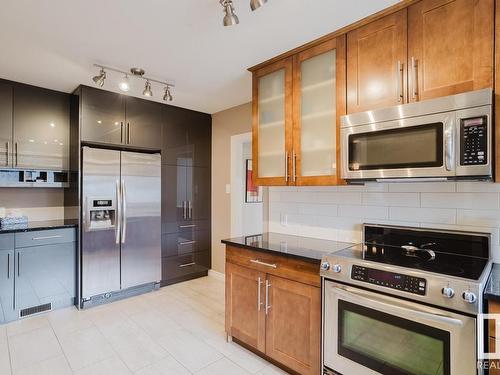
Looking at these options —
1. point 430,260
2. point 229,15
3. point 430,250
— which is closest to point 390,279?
point 430,260

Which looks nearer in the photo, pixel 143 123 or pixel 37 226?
pixel 37 226

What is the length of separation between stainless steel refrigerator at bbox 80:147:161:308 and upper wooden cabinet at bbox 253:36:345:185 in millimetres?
1666

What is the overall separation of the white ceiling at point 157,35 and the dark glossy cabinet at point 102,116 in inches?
10.2

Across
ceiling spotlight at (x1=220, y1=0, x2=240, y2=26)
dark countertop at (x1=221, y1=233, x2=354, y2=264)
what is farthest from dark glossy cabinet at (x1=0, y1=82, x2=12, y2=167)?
ceiling spotlight at (x1=220, y1=0, x2=240, y2=26)

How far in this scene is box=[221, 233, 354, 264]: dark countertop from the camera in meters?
1.92

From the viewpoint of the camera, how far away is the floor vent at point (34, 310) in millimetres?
2863

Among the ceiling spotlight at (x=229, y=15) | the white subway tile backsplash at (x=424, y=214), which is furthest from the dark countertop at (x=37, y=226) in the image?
the white subway tile backsplash at (x=424, y=214)

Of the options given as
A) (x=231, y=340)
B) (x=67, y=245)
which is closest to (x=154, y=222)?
(x=67, y=245)

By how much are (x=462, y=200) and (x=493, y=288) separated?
0.68m

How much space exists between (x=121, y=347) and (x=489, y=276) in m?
2.62

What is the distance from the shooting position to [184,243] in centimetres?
399

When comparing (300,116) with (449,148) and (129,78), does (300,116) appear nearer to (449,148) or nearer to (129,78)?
(449,148)

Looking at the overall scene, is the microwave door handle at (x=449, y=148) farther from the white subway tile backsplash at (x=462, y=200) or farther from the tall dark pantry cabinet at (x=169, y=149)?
the tall dark pantry cabinet at (x=169, y=149)

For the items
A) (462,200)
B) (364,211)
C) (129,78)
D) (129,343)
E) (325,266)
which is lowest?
(129,343)
